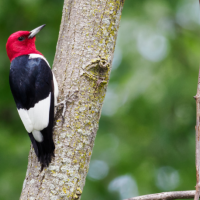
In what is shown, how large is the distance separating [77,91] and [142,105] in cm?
166

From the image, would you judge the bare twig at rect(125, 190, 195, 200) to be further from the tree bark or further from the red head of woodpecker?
the red head of woodpecker

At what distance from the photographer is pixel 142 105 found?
3.86 m

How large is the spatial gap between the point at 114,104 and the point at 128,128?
1.32 ft

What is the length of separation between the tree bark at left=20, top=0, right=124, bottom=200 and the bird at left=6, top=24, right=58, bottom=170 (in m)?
0.05

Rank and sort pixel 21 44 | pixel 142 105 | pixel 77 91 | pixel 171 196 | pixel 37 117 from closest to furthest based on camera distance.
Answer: pixel 171 196
pixel 77 91
pixel 37 117
pixel 21 44
pixel 142 105

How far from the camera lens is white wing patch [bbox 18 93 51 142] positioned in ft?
7.71

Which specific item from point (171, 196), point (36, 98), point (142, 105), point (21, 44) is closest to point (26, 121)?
point (36, 98)

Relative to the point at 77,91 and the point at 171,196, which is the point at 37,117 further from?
the point at 171,196

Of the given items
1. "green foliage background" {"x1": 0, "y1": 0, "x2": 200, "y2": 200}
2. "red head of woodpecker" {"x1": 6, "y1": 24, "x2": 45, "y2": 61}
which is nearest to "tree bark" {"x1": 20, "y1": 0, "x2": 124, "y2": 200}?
"red head of woodpecker" {"x1": 6, "y1": 24, "x2": 45, "y2": 61}

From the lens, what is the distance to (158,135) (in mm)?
4090

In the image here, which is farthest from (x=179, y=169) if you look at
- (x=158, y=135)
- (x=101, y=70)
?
(x=101, y=70)

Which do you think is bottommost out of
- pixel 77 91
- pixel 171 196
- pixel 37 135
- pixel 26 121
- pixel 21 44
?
pixel 171 196

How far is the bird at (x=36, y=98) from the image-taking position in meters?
2.27

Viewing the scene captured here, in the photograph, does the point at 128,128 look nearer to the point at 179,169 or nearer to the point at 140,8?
the point at 179,169
